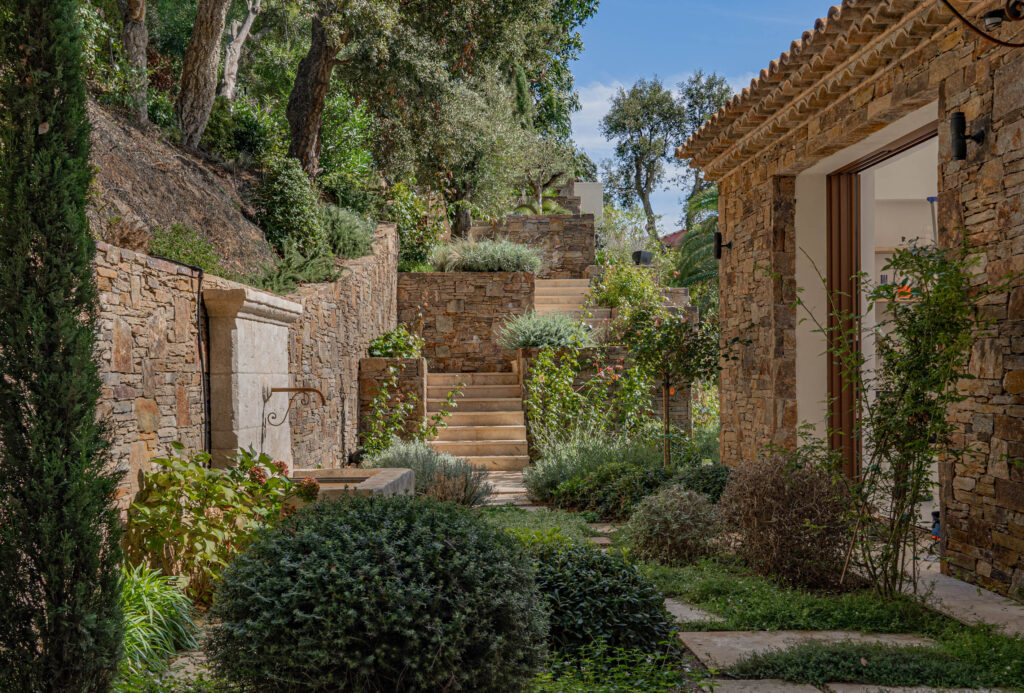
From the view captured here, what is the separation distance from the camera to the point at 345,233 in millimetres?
10820

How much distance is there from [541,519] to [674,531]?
162 cm

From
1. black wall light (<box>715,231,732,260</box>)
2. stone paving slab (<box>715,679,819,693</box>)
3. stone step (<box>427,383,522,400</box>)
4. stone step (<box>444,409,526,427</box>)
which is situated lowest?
stone paving slab (<box>715,679,819,693</box>)

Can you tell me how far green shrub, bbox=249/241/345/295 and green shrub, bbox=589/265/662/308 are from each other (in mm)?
5425

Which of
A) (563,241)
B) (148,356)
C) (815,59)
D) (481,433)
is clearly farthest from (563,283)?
(148,356)

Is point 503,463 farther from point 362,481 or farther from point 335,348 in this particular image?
point 362,481

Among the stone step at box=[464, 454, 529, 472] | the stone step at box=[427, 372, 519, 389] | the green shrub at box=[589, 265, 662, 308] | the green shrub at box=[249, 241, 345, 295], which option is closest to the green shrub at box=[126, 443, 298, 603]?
the green shrub at box=[249, 241, 345, 295]

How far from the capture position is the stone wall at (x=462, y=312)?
1318cm

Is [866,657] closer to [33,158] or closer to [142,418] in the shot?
[33,158]

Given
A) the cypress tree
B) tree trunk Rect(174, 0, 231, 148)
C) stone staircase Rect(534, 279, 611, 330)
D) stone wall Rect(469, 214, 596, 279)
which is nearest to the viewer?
the cypress tree

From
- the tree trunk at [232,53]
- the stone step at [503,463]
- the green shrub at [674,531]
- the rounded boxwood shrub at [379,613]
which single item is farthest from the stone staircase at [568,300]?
the rounded boxwood shrub at [379,613]

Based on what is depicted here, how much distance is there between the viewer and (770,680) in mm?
3189

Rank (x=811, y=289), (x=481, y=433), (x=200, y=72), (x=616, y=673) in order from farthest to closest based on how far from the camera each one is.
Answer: (x=481, y=433), (x=200, y=72), (x=811, y=289), (x=616, y=673)

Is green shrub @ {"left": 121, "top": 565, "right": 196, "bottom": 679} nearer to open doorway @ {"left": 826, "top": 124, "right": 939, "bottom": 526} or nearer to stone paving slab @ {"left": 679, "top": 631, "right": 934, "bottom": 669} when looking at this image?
stone paving slab @ {"left": 679, "top": 631, "right": 934, "bottom": 669}

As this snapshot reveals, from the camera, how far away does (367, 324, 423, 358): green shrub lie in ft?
37.4
